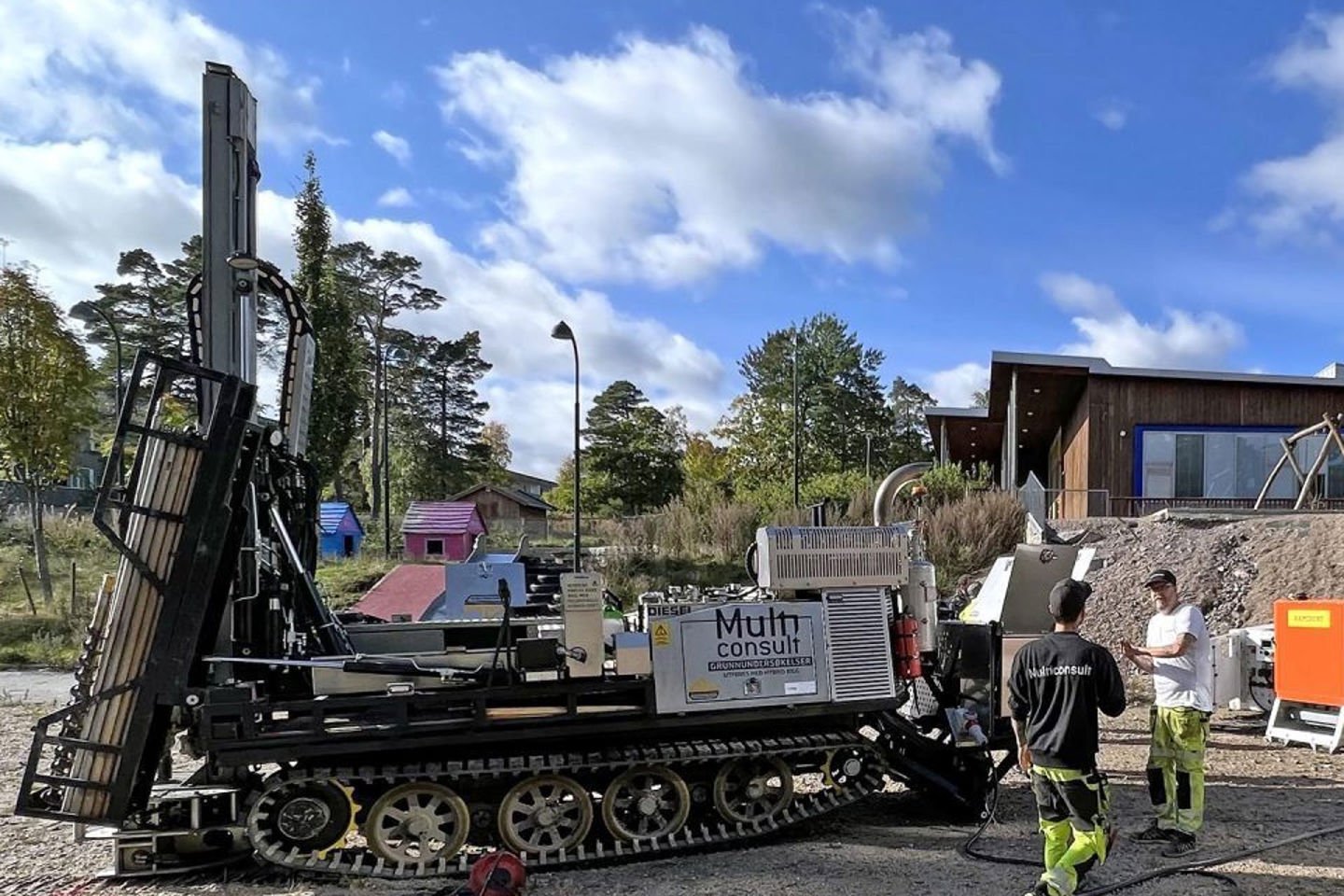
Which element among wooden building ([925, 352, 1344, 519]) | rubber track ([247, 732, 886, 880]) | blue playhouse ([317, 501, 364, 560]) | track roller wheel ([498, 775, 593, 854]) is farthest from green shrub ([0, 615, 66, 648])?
wooden building ([925, 352, 1344, 519])

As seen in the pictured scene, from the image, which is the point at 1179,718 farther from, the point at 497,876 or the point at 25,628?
the point at 25,628

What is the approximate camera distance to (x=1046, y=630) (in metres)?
7.89

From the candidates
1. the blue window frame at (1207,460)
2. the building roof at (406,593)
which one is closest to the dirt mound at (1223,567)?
the blue window frame at (1207,460)

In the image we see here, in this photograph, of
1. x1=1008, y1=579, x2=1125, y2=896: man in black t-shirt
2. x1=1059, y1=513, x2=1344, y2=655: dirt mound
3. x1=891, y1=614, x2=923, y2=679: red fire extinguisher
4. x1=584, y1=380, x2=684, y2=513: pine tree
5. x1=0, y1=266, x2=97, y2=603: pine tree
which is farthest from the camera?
x1=584, y1=380, x2=684, y2=513: pine tree

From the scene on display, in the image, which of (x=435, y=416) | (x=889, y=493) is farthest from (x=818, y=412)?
(x=889, y=493)

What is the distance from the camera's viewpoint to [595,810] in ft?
19.3

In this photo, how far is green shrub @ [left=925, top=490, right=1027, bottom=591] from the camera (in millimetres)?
18641

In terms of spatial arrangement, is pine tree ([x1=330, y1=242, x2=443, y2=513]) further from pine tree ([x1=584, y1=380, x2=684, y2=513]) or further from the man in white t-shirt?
the man in white t-shirt

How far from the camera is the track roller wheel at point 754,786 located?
605 cm

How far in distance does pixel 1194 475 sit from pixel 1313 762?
15.7 metres

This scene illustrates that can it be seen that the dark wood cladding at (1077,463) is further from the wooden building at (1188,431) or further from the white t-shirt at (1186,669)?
the white t-shirt at (1186,669)

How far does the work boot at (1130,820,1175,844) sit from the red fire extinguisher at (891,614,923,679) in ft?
5.55

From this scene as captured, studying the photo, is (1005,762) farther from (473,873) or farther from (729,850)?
(473,873)

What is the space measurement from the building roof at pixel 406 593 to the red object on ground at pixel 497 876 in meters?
8.65
